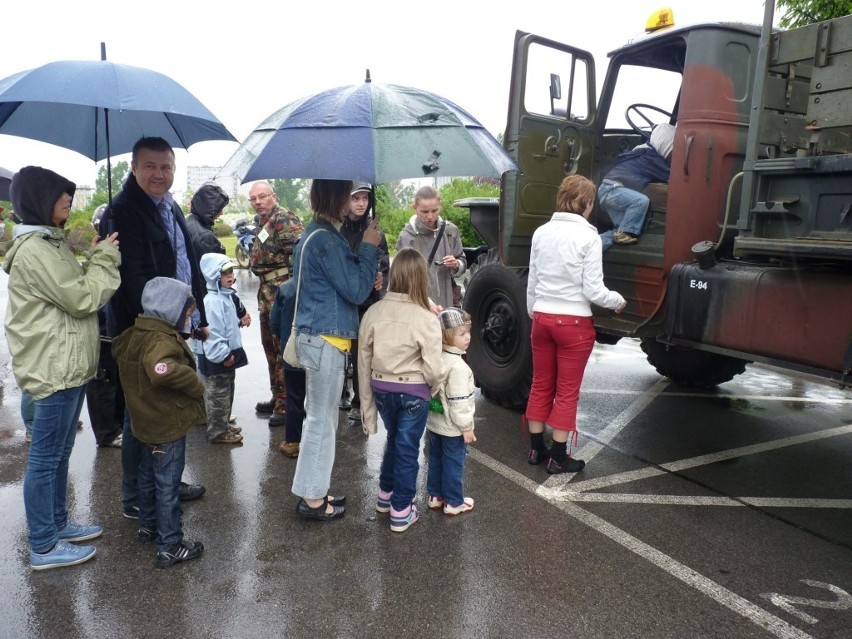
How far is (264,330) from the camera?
194 inches

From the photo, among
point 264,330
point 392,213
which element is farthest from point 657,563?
point 392,213

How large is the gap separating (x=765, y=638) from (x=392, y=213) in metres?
18.8

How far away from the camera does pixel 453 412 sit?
129 inches

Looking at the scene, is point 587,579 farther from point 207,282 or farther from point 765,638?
point 207,282

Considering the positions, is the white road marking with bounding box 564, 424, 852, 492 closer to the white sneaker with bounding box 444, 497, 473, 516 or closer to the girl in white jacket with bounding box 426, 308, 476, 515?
the white sneaker with bounding box 444, 497, 473, 516

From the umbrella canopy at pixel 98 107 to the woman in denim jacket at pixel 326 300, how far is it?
2.26ft

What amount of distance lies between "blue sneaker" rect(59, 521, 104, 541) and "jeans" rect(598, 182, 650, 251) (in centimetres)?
343

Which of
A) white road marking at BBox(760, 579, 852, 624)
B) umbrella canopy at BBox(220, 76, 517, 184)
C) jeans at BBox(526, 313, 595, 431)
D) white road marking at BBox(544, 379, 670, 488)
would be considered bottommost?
white road marking at BBox(544, 379, 670, 488)

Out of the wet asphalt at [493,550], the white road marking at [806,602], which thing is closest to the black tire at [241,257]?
the wet asphalt at [493,550]

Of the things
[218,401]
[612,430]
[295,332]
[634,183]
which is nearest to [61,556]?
[295,332]

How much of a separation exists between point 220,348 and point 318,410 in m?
1.46

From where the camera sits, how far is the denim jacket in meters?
3.06

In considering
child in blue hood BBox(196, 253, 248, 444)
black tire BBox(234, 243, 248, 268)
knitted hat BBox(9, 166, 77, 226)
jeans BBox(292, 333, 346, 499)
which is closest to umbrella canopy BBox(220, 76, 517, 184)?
knitted hat BBox(9, 166, 77, 226)

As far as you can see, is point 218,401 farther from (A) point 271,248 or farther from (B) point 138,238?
(B) point 138,238
